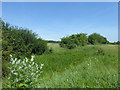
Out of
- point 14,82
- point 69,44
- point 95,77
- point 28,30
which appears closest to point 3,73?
point 14,82

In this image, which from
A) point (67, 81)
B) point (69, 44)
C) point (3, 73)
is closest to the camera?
point (67, 81)

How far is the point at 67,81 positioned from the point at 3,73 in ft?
5.17

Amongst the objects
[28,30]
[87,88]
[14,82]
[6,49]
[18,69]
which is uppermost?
[28,30]

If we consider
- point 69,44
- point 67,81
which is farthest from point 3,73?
point 69,44

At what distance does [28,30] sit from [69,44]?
5.72 metres

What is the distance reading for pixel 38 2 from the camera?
329cm

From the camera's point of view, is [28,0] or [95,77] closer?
[95,77]

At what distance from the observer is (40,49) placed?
7777 mm

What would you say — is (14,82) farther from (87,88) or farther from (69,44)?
(69,44)

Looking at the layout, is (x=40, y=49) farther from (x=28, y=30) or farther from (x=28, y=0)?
(x=28, y=0)

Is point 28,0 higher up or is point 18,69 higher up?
point 28,0

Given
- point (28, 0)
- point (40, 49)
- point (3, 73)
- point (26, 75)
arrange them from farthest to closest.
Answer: point (40, 49) → point (28, 0) → point (3, 73) → point (26, 75)

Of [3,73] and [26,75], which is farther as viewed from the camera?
[3,73]

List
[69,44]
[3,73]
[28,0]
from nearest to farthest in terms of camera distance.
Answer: [3,73] < [28,0] < [69,44]
